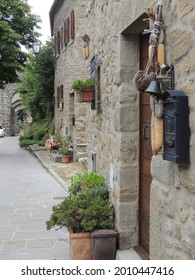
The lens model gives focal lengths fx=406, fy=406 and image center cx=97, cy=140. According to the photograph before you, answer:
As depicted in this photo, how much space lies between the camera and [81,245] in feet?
14.1

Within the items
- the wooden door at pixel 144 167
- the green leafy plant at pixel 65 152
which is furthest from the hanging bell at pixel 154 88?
the green leafy plant at pixel 65 152

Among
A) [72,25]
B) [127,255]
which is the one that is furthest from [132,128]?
[72,25]

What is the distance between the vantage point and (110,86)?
4.99 metres

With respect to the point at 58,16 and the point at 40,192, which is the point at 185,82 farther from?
the point at 58,16

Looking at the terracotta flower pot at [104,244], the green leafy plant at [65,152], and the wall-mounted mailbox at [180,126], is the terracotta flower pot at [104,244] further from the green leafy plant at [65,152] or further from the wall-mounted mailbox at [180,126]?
the green leafy plant at [65,152]

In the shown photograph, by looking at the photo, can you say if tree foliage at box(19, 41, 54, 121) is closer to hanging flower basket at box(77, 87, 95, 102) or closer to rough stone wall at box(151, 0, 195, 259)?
hanging flower basket at box(77, 87, 95, 102)

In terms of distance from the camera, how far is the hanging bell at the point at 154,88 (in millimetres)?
2664

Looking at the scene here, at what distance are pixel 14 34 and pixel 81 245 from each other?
14.3m

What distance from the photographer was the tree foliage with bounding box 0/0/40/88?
56.3 feet

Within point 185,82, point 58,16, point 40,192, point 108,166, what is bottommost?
point 40,192

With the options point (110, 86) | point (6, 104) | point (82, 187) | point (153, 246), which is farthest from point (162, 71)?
point (6, 104)

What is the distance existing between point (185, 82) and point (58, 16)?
58.4 ft

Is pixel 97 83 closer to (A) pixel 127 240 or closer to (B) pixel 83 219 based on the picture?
(B) pixel 83 219

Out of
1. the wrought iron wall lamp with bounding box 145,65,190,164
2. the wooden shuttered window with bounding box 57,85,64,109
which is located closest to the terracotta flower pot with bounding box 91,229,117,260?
the wrought iron wall lamp with bounding box 145,65,190,164
